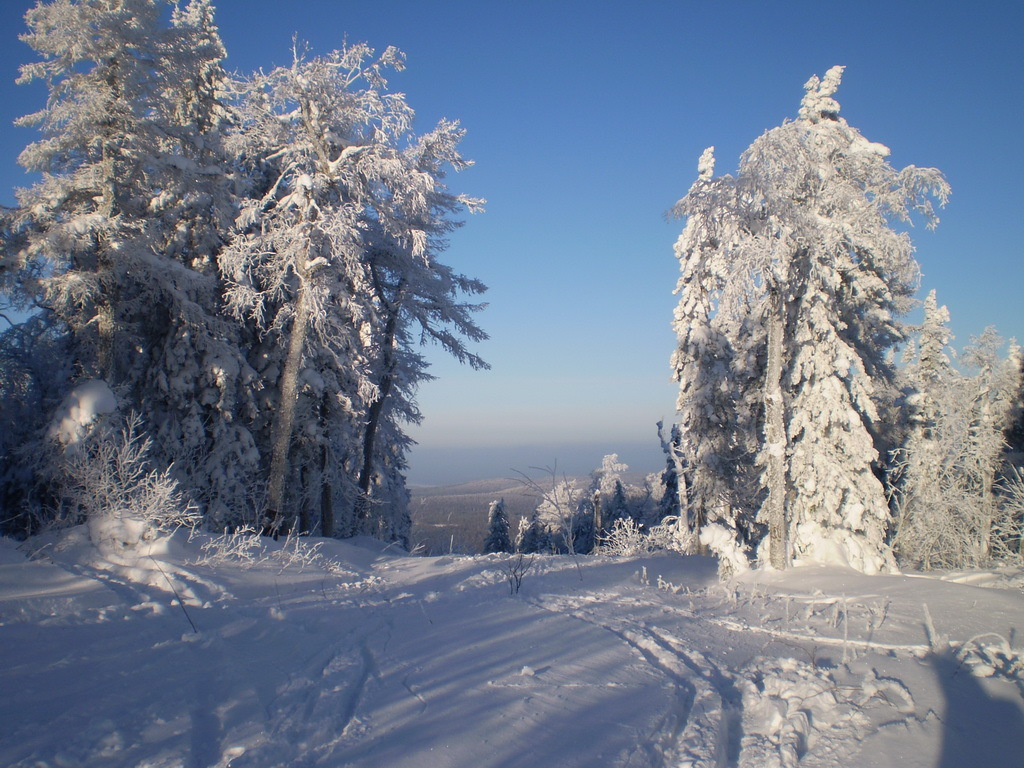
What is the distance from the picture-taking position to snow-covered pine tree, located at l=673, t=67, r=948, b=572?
1079cm

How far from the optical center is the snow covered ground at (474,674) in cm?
349

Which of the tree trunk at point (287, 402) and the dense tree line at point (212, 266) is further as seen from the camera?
the tree trunk at point (287, 402)

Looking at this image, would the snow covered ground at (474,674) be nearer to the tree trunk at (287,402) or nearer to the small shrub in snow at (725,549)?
the small shrub in snow at (725,549)

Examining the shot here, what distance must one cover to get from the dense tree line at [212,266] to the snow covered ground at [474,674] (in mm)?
4728

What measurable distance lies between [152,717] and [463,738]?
2.05 m

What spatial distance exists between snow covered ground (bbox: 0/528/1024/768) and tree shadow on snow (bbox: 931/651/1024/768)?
2 cm

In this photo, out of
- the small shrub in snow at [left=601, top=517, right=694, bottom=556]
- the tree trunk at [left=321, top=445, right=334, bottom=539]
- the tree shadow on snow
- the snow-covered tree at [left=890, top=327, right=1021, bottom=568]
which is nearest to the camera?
the tree shadow on snow

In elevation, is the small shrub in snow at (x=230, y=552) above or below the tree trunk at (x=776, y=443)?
below

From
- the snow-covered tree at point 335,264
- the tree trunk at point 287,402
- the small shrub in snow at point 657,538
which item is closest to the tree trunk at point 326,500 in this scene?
the snow-covered tree at point 335,264

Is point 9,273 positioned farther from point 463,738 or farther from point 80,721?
point 463,738

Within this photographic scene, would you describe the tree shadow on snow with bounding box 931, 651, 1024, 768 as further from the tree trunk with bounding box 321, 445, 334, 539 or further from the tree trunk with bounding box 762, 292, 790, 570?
the tree trunk with bounding box 321, 445, 334, 539

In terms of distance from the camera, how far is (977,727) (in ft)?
12.3

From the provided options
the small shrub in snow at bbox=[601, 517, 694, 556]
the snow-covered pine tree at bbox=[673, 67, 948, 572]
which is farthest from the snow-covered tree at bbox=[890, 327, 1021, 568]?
the small shrub in snow at bbox=[601, 517, 694, 556]

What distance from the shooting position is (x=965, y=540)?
1939cm
